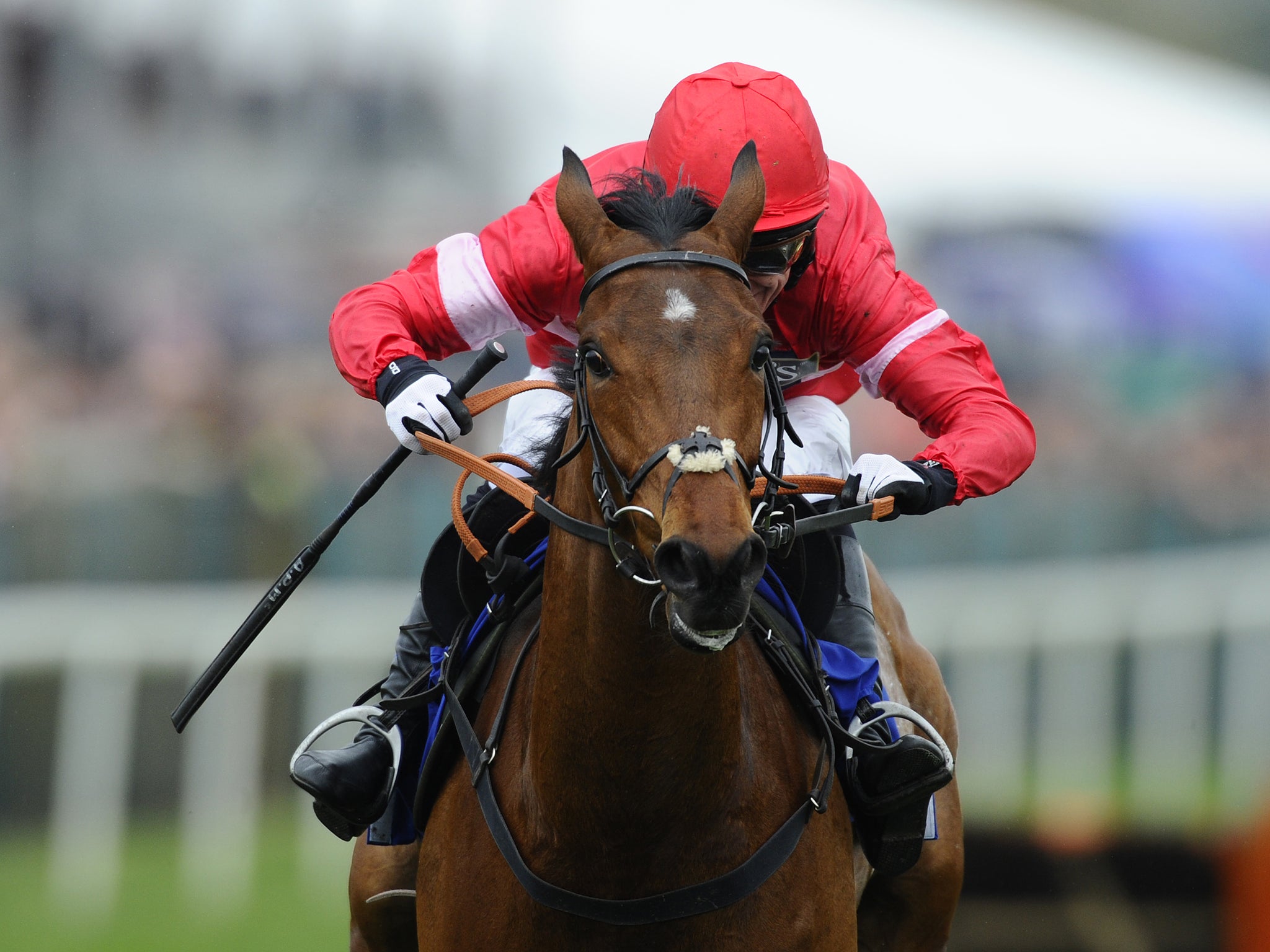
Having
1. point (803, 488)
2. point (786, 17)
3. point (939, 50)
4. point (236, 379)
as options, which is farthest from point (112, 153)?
point (803, 488)

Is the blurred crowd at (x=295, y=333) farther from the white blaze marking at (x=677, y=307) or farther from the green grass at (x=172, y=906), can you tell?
the white blaze marking at (x=677, y=307)

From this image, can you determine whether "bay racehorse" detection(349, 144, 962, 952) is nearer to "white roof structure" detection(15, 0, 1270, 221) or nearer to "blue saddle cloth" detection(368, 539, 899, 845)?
"blue saddle cloth" detection(368, 539, 899, 845)

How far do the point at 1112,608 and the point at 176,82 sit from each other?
6.45 meters

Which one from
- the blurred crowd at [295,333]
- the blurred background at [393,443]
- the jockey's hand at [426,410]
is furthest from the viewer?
the blurred crowd at [295,333]

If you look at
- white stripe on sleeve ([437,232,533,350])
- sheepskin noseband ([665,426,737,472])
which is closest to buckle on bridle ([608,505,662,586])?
sheepskin noseband ([665,426,737,472])

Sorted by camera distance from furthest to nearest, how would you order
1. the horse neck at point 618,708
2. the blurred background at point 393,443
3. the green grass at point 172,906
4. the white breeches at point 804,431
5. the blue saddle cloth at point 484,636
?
1. the blurred background at point 393,443
2. the green grass at point 172,906
3. the white breeches at point 804,431
4. the blue saddle cloth at point 484,636
5. the horse neck at point 618,708

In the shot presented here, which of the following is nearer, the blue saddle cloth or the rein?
the rein

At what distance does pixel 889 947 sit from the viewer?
12.1ft

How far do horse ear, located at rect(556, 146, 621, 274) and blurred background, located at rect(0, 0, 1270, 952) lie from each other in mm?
4531

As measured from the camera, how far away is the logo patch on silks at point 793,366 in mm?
3335

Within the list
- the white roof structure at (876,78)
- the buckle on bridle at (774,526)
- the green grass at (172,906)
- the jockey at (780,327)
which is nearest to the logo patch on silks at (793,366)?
the jockey at (780,327)

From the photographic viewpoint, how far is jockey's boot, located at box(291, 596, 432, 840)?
299 cm

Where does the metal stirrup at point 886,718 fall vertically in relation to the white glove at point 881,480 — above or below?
below

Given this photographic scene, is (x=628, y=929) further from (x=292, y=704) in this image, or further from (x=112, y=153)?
(x=112, y=153)
